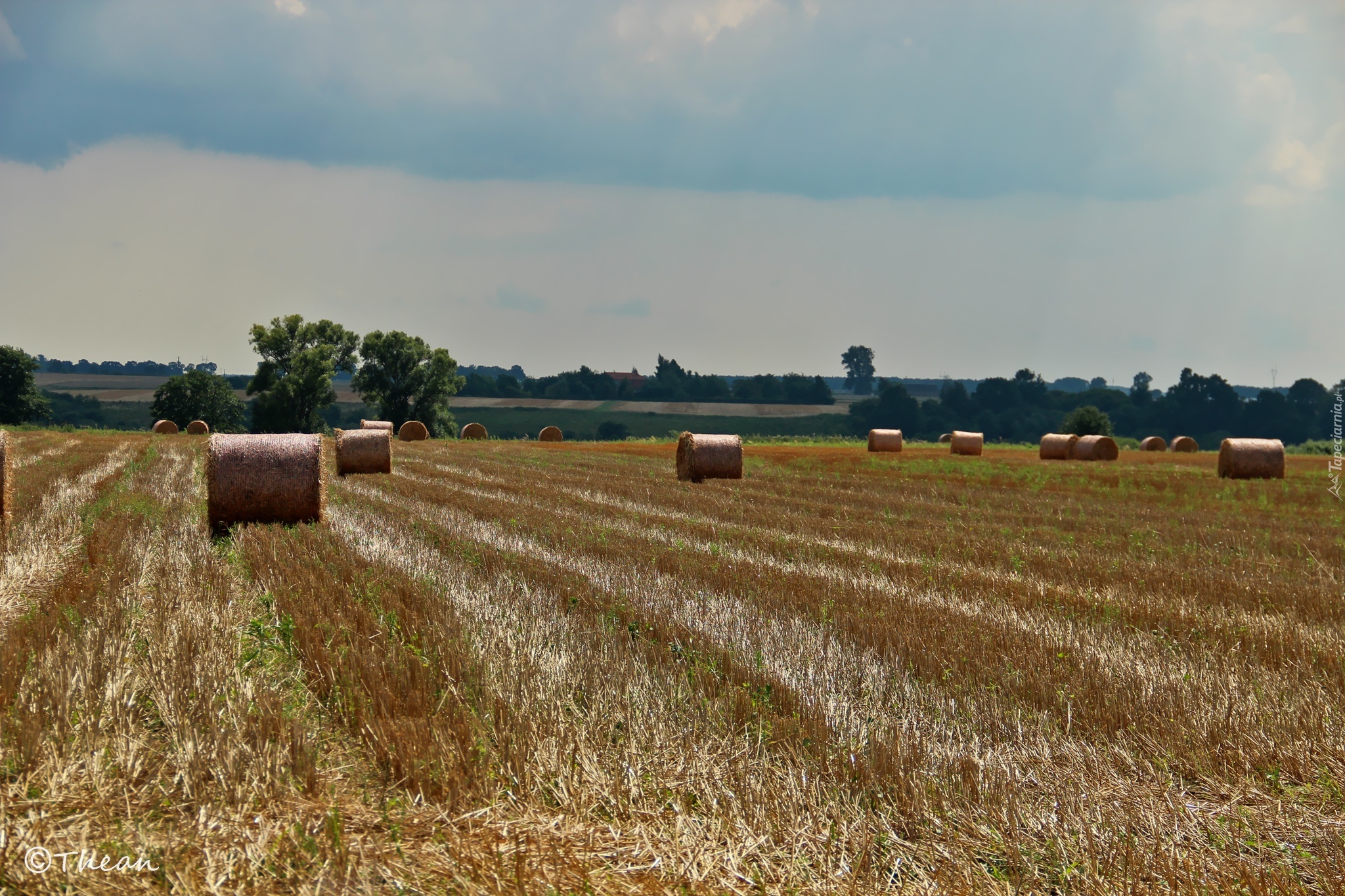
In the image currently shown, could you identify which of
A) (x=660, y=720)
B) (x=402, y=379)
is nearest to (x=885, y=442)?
(x=660, y=720)

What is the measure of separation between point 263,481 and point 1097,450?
34.9 metres

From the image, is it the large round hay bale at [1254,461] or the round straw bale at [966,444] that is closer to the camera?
the large round hay bale at [1254,461]

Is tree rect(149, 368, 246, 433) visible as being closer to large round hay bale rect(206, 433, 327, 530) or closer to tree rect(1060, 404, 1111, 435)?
large round hay bale rect(206, 433, 327, 530)

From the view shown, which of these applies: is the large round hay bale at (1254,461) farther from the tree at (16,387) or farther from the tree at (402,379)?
the tree at (16,387)

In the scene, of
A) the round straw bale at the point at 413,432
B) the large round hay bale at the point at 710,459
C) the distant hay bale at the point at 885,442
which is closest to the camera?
the large round hay bale at the point at 710,459

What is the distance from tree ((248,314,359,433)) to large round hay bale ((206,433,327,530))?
216ft

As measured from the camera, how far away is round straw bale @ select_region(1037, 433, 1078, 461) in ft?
128

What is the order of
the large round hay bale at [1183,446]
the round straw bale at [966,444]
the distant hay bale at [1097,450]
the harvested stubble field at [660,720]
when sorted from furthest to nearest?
the large round hay bale at [1183,446], the round straw bale at [966,444], the distant hay bale at [1097,450], the harvested stubble field at [660,720]

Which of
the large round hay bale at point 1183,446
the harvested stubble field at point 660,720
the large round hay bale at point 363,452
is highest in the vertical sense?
the large round hay bale at point 363,452

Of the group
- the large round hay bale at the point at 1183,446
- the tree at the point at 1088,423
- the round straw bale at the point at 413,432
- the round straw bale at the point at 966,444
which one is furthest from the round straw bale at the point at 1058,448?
the tree at the point at 1088,423

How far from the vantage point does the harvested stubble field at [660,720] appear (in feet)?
11.5

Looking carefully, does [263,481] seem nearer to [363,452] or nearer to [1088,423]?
[363,452]

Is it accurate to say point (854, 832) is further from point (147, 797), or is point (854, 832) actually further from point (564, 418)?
point (564, 418)

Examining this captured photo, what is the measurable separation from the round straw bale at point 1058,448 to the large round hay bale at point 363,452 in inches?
1101
